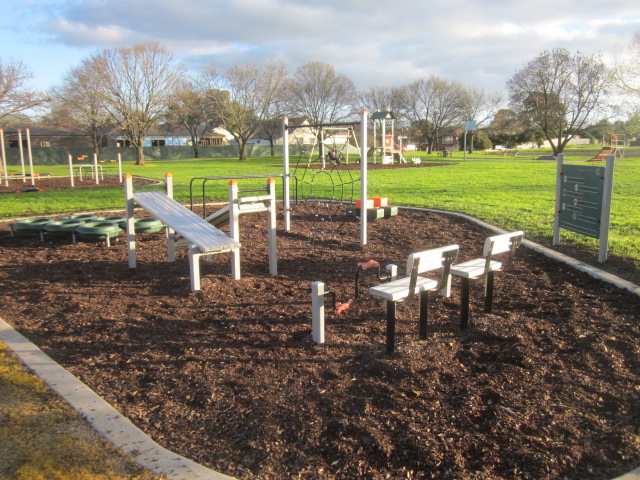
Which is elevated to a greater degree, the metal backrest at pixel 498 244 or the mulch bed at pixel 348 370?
the metal backrest at pixel 498 244

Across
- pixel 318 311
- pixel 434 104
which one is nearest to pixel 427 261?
pixel 318 311

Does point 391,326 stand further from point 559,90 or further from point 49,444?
point 559,90

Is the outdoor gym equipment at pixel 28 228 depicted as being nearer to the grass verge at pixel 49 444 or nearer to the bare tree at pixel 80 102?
the grass verge at pixel 49 444

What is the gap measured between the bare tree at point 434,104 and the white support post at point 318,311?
205 feet

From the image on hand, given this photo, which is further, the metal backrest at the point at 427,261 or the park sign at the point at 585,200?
the park sign at the point at 585,200

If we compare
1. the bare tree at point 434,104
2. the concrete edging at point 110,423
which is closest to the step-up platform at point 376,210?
the concrete edging at point 110,423

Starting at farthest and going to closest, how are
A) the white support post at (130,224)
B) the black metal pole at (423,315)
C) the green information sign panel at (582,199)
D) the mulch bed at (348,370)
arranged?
the green information sign panel at (582,199) → the white support post at (130,224) → the black metal pole at (423,315) → the mulch bed at (348,370)

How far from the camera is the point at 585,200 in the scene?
7312mm

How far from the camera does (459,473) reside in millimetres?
2670

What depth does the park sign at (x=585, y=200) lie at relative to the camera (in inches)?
265

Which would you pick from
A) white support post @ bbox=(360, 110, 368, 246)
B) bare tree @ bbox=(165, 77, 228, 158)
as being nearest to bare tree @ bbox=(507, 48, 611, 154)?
bare tree @ bbox=(165, 77, 228, 158)

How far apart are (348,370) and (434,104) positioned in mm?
66377

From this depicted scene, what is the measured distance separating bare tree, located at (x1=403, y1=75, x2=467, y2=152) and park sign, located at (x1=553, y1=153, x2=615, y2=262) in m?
58.1

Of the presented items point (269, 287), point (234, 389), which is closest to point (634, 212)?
point (269, 287)
